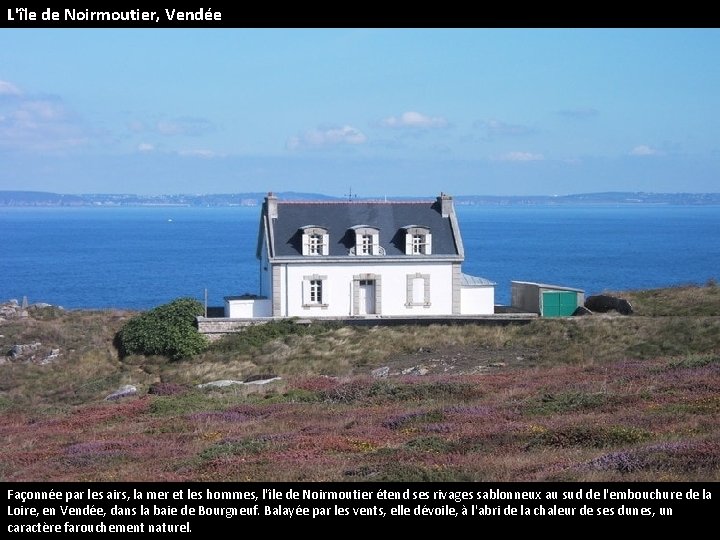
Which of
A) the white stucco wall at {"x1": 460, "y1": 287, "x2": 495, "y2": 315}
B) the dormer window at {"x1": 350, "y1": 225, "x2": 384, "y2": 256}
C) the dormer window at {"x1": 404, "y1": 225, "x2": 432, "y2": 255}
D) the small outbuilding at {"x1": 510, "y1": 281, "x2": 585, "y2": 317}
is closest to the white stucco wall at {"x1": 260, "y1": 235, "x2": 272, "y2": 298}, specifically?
the dormer window at {"x1": 350, "y1": 225, "x2": 384, "y2": 256}

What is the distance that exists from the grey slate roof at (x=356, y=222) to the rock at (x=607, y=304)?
6.40 m

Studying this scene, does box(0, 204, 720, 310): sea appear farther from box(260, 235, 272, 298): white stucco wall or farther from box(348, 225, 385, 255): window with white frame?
box(260, 235, 272, 298): white stucco wall

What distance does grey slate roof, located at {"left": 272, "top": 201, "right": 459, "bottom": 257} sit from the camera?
3953 centimetres

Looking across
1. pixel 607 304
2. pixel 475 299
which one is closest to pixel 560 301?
pixel 607 304

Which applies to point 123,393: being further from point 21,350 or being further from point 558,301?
point 558,301

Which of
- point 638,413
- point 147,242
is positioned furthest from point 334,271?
point 147,242

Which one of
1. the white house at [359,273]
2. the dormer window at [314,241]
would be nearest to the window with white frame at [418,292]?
the white house at [359,273]

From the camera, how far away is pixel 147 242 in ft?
550

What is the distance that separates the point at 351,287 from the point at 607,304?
10659mm

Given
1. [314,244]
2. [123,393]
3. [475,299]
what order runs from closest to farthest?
[123,393] < [314,244] < [475,299]

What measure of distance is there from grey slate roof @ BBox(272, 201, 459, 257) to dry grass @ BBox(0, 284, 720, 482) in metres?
4.22

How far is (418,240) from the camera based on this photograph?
3956cm

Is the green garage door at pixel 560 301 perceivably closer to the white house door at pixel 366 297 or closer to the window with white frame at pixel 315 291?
the white house door at pixel 366 297
